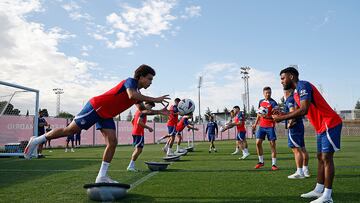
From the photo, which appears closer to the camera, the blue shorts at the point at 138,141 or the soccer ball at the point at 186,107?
the blue shorts at the point at 138,141

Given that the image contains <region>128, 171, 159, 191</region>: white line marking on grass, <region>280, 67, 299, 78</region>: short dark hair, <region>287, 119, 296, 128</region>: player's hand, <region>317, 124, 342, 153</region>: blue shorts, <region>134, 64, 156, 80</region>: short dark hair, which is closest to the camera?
<region>317, 124, 342, 153</region>: blue shorts

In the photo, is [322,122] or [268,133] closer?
[322,122]

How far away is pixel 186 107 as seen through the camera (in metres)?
12.8

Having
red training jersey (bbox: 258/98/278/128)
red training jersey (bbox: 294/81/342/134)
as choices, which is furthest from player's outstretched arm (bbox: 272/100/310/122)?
red training jersey (bbox: 258/98/278/128)

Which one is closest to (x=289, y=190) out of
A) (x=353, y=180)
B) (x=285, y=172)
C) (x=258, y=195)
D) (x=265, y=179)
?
(x=258, y=195)

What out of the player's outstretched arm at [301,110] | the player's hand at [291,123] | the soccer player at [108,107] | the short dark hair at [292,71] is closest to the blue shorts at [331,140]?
the player's outstretched arm at [301,110]

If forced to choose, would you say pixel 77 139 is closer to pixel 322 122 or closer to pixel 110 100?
pixel 110 100

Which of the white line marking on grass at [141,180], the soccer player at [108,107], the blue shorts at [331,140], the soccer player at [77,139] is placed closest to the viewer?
the blue shorts at [331,140]

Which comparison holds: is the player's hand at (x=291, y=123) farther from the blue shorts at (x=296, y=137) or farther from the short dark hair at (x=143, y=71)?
the short dark hair at (x=143, y=71)

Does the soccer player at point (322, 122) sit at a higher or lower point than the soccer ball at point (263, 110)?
lower

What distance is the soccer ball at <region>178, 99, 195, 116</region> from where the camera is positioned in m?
12.6

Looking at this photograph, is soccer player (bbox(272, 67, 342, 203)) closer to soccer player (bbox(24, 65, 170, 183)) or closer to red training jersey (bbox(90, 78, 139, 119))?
soccer player (bbox(24, 65, 170, 183))

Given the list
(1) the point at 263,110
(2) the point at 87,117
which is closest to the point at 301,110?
(2) the point at 87,117

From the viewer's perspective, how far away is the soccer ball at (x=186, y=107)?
12609 mm
